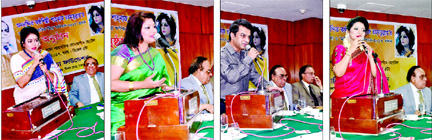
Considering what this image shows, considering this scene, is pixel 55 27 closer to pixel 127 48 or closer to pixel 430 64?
pixel 127 48

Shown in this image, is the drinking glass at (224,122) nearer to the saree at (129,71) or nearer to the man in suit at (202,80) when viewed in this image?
the man in suit at (202,80)

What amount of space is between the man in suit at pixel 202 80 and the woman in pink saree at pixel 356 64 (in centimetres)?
123

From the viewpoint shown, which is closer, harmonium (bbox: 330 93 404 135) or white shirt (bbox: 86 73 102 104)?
harmonium (bbox: 330 93 404 135)

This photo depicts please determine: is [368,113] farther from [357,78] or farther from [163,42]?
[163,42]

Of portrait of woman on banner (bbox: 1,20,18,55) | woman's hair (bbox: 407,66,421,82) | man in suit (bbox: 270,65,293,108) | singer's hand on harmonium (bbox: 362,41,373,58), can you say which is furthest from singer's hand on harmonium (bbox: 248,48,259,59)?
portrait of woman on banner (bbox: 1,20,18,55)

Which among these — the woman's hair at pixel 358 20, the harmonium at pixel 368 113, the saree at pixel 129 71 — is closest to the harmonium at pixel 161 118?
the saree at pixel 129 71

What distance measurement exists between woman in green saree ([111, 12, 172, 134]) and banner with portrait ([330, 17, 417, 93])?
1700mm

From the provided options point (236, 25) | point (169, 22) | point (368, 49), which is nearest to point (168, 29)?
point (169, 22)

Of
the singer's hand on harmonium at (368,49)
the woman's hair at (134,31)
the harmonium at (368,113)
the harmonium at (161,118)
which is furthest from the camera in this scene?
the singer's hand on harmonium at (368,49)

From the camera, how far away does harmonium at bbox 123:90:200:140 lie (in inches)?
114

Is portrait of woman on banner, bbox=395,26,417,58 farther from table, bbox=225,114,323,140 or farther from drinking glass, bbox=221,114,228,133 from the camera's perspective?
drinking glass, bbox=221,114,228,133

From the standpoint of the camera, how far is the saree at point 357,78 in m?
3.33

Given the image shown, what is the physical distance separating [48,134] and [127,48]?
3.39 ft

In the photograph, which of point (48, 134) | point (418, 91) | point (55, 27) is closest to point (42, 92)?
point (48, 134)
